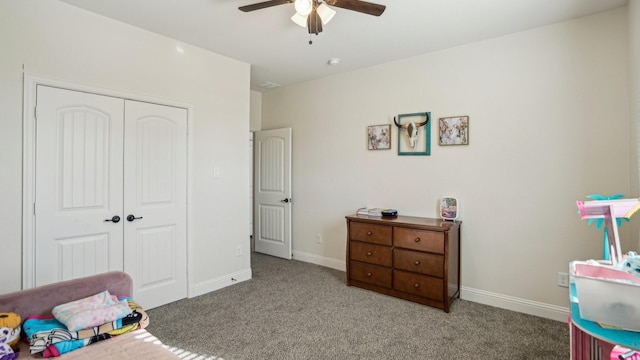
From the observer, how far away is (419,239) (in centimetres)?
310

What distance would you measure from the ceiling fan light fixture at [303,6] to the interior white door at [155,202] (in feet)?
5.89

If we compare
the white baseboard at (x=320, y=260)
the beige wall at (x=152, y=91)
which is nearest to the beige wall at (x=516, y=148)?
the white baseboard at (x=320, y=260)

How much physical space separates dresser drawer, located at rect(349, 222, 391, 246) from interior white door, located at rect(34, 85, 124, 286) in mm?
2271

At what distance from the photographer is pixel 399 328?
8.65ft

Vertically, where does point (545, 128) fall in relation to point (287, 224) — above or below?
above

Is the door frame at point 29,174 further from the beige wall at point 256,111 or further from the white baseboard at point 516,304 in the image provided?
the white baseboard at point 516,304

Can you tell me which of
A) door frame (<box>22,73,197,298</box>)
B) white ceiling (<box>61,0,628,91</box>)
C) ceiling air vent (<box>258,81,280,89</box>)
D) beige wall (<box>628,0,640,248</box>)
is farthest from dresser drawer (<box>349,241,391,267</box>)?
door frame (<box>22,73,197,298</box>)

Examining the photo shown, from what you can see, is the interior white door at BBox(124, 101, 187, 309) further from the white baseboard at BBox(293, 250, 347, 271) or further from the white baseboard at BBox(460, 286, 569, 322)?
the white baseboard at BBox(460, 286, 569, 322)

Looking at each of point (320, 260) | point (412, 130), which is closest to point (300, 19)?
point (412, 130)

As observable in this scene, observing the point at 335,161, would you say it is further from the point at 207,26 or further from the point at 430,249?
the point at 207,26

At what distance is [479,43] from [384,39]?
940 mm

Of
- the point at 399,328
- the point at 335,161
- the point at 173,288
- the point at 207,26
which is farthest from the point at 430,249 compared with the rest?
the point at 207,26

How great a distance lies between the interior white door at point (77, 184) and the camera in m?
2.42

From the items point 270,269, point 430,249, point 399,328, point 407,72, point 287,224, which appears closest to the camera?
point 399,328
